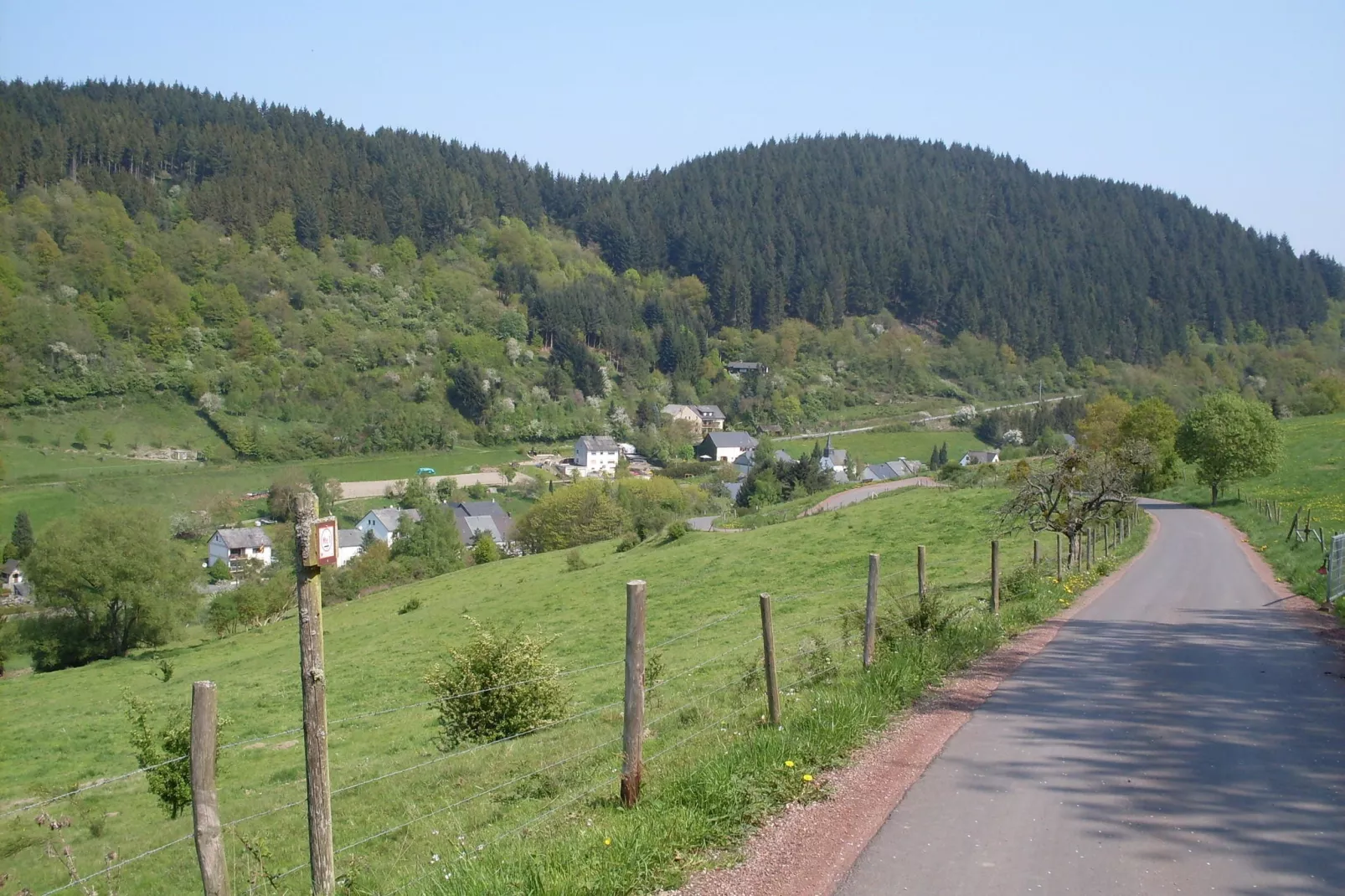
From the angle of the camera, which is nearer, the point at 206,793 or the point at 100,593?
the point at 206,793

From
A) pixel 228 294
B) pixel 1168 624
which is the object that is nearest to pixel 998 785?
pixel 1168 624

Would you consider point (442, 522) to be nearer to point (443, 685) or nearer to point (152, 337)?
point (443, 685)

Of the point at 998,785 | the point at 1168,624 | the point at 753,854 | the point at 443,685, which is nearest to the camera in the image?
the point at 753,854

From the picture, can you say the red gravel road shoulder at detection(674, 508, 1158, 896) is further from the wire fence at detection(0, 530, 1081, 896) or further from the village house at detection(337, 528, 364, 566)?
the village house at detection(337, 528, 364, 566)

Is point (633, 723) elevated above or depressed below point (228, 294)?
below

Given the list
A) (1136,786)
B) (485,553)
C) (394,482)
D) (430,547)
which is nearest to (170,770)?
(1136,786)

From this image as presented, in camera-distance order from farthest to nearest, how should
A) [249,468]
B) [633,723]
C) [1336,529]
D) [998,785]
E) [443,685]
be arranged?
[249,468], [1336,529], [443,685], [998,785], [633,723]

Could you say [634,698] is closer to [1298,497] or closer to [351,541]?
[1298,497]

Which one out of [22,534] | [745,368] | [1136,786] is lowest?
[22,534]

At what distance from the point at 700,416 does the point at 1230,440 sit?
306 feet

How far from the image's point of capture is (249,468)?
106625 mm

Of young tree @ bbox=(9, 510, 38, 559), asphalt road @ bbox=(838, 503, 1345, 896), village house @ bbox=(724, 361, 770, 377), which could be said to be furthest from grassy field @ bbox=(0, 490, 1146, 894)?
village house @ bbox=(724, 361, 770, 377)

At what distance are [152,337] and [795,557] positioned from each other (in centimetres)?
12052

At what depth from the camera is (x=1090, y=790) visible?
7.59m
